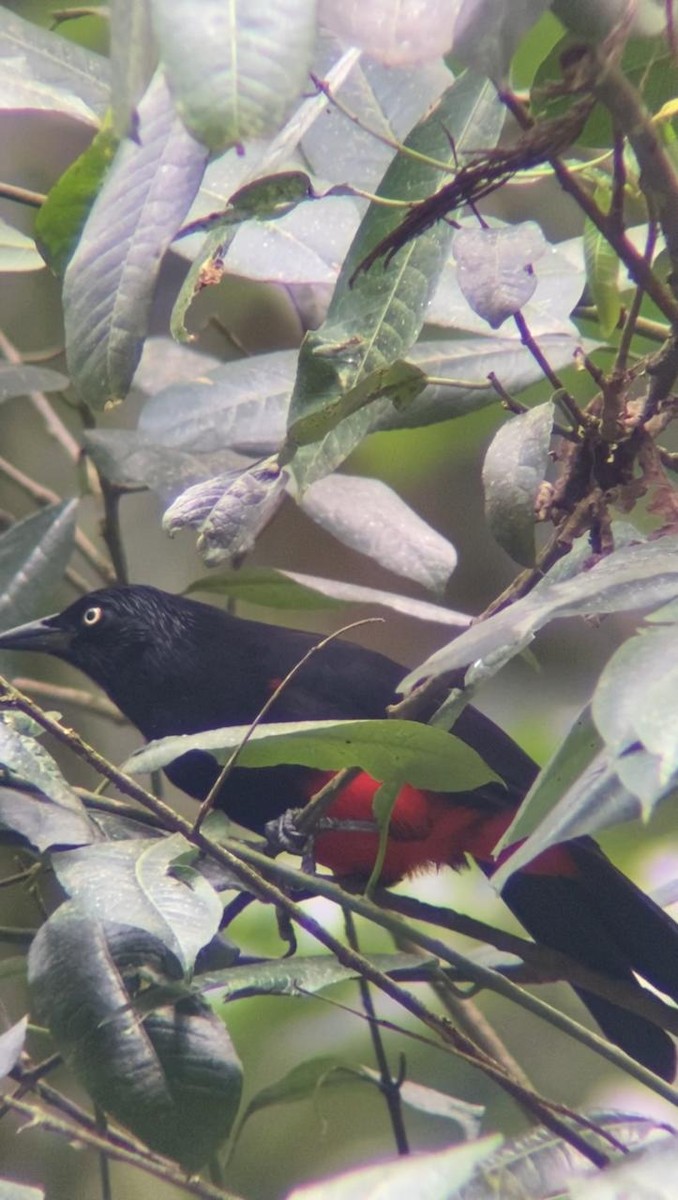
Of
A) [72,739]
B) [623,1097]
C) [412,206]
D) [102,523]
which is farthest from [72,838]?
[623,1097]

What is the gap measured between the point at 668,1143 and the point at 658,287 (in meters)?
0.92

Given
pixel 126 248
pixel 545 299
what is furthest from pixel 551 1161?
pixel 545 299

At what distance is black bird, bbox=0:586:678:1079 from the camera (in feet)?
9.78

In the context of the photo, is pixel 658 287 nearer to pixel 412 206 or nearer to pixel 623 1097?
pixel 412 206

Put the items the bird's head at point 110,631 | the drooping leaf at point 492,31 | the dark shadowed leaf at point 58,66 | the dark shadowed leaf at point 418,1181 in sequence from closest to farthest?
1. the dark shadowed leaf at point 418,1181
2. the drooping leaf at point 492,31
3. the dark shadowed leaf at point 58,66
4. the bird's head at point 110,631

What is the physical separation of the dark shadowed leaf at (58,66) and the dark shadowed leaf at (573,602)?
4.08 ft

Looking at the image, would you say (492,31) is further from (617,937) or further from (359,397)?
(617,937)

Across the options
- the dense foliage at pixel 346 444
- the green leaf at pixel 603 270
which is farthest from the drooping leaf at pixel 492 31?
the green leaf at pixel 603 270

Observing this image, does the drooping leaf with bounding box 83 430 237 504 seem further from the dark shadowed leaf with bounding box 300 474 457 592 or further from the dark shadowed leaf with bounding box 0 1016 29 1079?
the dark shadowed leaf with bounding box 0 1016 29 1079

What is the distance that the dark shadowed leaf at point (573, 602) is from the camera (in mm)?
1319

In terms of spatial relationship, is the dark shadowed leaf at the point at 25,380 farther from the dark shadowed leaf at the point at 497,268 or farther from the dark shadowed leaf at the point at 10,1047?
the dark shadowed leaf at the point at 10,1047

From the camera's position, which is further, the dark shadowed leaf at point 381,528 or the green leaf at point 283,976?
the dark shadowed leaf at point 381,528

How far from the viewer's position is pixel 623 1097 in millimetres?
3670

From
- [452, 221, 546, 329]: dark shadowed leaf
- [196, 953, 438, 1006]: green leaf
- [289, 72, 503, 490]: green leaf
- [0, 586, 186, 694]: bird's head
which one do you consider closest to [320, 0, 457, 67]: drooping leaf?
[452, 221, 546, 329]: dark shadowed leaf
